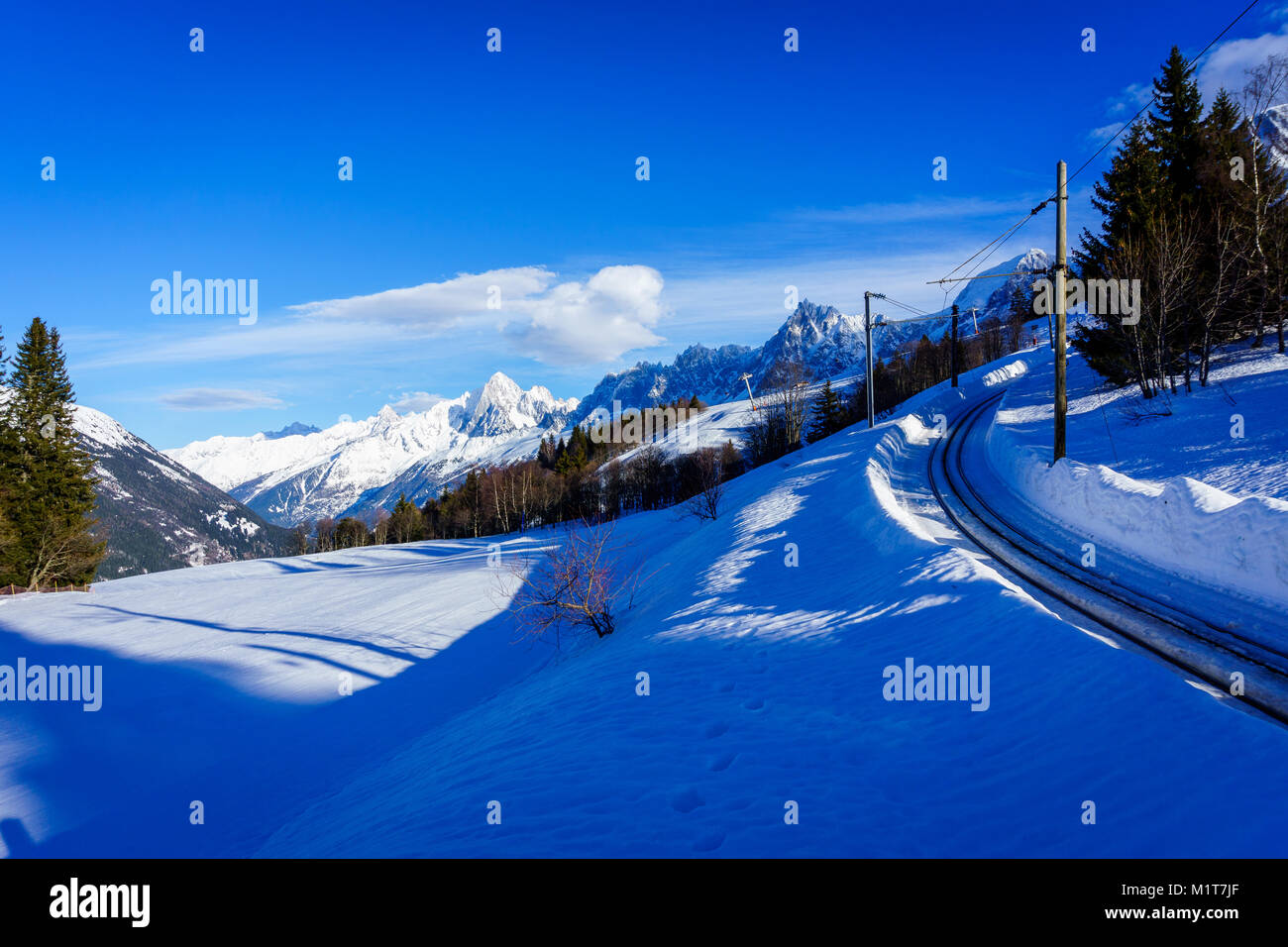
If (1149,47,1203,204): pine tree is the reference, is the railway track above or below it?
below

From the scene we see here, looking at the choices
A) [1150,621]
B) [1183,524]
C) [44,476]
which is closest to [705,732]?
[1150,621]

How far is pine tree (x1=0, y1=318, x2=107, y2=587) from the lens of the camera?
3578 cm

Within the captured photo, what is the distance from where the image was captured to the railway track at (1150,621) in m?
5.60

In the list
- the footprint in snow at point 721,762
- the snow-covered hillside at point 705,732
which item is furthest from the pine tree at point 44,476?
the footprint in snow at point 721,762

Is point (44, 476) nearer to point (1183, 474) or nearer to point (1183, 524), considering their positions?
point (1183, 524)

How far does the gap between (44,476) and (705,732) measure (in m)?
51.5

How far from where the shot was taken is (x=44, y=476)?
36719 millimetres

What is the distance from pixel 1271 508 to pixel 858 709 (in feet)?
24.3

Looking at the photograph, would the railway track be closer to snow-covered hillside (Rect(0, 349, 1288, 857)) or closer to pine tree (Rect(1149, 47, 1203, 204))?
snow-covered hillside (Rect(0, 349, 1288, 857))

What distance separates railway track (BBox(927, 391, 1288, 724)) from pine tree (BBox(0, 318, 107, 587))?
5387 centimetres

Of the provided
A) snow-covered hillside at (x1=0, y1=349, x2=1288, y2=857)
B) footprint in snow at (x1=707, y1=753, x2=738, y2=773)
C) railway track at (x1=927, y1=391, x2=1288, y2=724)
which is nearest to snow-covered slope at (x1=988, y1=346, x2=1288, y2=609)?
railway track at (x1=927, y1=391, x2=1288, y2=724)
